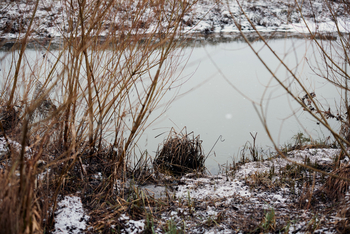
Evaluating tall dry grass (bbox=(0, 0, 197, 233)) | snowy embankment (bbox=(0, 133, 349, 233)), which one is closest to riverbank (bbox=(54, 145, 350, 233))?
snowy embankment (bbox=(0, 133, 349, 233))

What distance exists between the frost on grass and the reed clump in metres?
1.38

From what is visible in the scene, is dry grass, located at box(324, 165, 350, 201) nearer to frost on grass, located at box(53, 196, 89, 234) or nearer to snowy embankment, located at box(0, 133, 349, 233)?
snowy embankment, located at box(0, 133, 349, 233)

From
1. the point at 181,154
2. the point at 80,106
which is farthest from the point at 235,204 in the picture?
the point at 80,106

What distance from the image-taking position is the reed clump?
3.44 metres

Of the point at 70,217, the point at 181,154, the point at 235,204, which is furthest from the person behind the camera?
the point at 181,154

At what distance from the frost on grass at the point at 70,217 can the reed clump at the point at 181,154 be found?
1380 mm

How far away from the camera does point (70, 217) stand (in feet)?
6.49

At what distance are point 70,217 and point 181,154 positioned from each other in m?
1.69

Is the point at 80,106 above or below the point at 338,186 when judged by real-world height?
above

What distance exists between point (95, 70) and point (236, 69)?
A: 16.3 feet

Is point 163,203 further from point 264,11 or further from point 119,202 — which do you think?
point 264,11

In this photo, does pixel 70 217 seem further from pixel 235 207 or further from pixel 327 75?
pixel 327 75

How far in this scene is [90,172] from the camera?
2.69 meters

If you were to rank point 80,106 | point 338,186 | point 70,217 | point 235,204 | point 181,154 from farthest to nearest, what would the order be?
1. point 181,154
2. point 80,106
3. point 235,204
4. point 338,186
5. point 70,217
